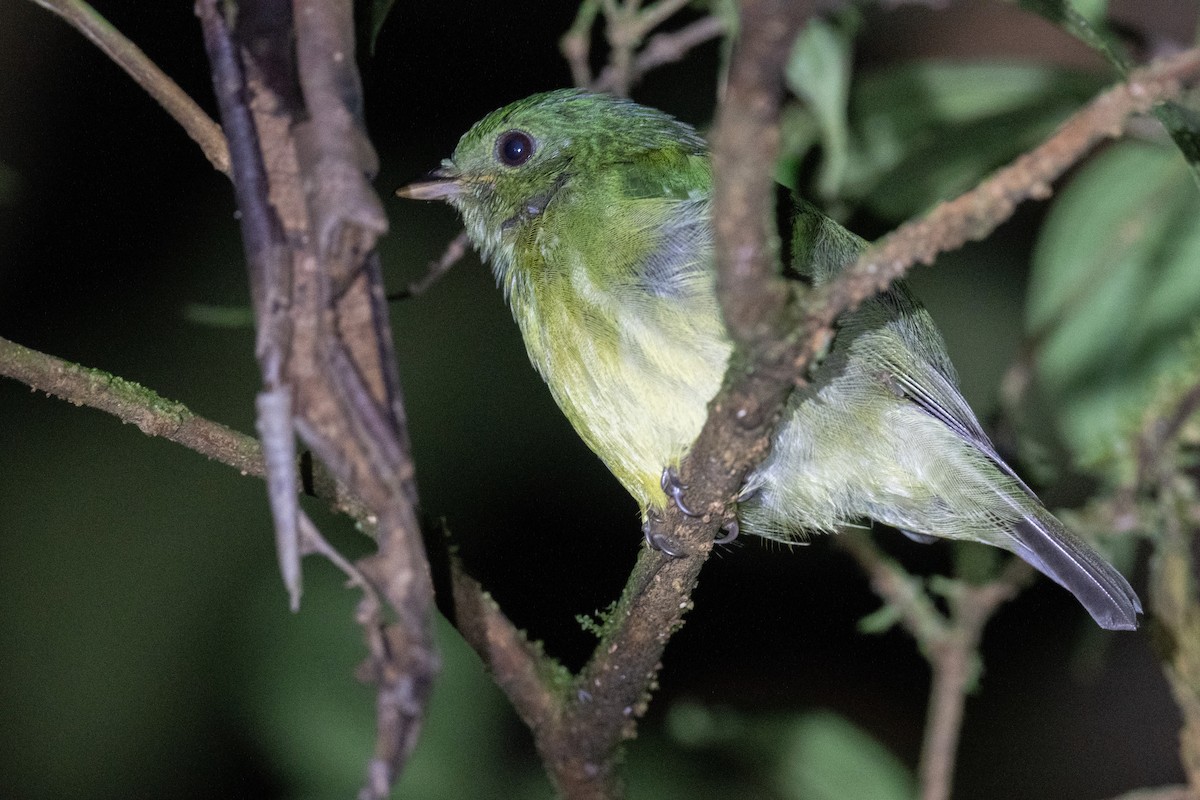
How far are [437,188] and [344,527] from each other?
1.65 m

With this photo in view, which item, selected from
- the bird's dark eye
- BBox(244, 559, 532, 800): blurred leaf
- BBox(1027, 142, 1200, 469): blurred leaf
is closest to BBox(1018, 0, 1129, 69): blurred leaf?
the bird's dark eye

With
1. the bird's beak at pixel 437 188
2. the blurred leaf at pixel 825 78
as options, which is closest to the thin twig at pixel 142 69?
the bird's beak at pixel 437 188

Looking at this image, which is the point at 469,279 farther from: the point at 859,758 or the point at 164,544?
the point at 859,758

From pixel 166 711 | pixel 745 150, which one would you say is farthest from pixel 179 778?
pixel 745 150

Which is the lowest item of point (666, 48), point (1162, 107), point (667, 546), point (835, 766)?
point (835, 766)

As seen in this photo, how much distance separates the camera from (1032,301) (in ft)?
10.8

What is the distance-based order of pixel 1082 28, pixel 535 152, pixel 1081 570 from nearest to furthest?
pixel 1082 28 < pixel 1081 570 < pixel 535 152

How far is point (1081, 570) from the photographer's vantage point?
8.60 feet

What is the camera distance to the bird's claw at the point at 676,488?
184 centimetres

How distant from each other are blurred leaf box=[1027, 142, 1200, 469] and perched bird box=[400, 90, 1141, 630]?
676 mm

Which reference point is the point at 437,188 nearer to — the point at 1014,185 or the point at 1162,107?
the point at 1162,107

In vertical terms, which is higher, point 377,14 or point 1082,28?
point 377,14

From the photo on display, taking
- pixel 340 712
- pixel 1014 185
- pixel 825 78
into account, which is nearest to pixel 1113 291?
pixel 825 78

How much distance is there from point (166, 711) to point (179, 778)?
0.23m
